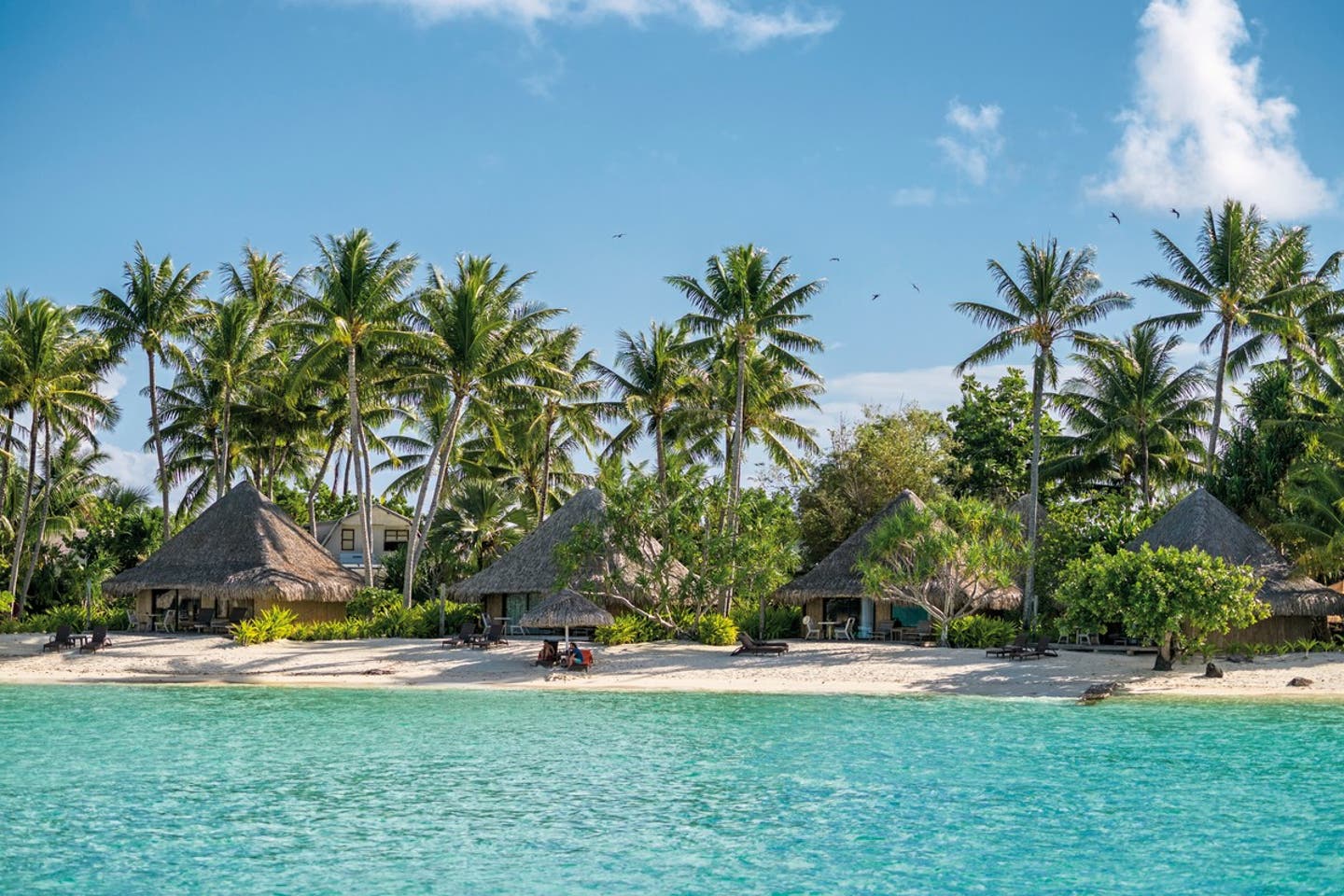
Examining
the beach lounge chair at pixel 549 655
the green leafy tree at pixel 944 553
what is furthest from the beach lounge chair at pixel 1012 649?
the beach lounge chair at pixel 549 655

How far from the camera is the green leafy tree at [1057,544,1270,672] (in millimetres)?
23547

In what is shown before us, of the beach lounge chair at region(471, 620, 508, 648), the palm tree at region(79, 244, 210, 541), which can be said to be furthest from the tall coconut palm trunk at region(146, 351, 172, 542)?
the beach lounge chair at region(471, 620, 508, 648)

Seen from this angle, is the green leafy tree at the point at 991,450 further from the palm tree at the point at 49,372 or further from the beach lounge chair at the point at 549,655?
the palm tree at the point at 49,372

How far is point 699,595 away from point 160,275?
60.1 ft

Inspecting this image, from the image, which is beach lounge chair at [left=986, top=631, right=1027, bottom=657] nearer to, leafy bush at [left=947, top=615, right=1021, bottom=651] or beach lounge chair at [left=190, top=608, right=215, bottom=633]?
leafy bush at [left=947, top=615, right=1021, bottom=651]

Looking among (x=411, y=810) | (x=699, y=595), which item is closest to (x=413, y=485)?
(x=699, y=595)

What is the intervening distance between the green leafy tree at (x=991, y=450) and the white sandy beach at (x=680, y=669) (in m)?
12.8

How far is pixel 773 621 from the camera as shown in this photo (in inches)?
1266

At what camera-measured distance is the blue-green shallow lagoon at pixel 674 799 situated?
11.0 m

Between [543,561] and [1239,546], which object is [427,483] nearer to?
[543,561]

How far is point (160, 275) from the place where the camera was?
36.4 m

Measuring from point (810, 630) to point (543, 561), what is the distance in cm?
705

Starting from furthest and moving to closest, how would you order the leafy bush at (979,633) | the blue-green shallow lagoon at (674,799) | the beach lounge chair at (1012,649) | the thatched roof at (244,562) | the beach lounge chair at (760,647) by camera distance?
the thatched roof at (244,562) → the leafy bush at (979,633) → the beach lounge chair at (760,647) → the beach lounge chair at (1012,649) → the blue-green shallow lagoon at (674,799)

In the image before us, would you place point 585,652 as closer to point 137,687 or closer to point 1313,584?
point 137,687
